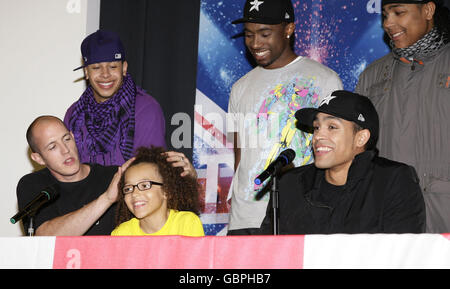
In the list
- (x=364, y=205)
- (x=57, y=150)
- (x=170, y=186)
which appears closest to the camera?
(x=364, y=205)

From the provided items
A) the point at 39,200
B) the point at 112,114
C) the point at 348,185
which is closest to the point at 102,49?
the point at 112,114

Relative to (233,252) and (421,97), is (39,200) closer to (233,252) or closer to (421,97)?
(233,252)

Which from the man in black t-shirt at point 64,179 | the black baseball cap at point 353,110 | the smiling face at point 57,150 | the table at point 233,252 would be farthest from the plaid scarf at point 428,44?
the smiling face at point 57,150

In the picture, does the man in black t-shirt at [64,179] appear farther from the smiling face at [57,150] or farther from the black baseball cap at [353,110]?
the black baseball cap at [353,110]

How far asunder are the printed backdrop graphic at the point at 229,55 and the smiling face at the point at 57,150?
1290 mm

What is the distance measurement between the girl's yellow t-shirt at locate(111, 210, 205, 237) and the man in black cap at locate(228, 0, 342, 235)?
0.60 meters

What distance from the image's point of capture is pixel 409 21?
11.7 ft

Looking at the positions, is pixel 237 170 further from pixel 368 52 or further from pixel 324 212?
pixel 368 52

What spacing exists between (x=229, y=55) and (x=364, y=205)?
7.25ft

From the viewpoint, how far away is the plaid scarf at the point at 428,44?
352 cm

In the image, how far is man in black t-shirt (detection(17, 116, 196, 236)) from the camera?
3512 mm

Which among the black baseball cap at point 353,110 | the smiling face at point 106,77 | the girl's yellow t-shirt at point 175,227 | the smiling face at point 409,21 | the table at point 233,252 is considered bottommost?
the girl's yellow t-shirt at point 175,227

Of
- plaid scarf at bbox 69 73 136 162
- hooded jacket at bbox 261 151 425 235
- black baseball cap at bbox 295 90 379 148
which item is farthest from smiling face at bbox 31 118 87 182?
black baseball cap at bbox 295 90 379 148

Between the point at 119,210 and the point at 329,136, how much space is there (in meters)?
1.32
